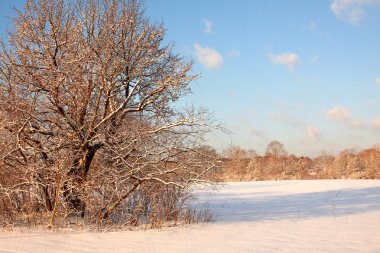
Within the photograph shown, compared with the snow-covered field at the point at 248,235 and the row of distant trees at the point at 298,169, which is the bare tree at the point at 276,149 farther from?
the snow-covered field at the point at 248,235

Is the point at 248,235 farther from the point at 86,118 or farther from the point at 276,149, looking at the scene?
the point at 276,149

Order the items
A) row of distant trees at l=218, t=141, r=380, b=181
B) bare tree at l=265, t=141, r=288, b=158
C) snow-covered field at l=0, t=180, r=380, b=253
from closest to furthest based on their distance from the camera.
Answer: snow-covered field at l=0, t=180, r=380, b=253 < row of distant trees at l=218, t=141, r=380, b=181 < bare tree at l=265, t=141, r=288, b=158

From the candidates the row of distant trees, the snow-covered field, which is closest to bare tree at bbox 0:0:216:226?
the snow-covered field

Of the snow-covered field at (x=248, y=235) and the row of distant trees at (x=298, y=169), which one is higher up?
the row of distant trees at (x=298, y=169)

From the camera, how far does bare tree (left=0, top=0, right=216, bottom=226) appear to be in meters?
9.40

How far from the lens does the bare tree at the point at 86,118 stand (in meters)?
9.40

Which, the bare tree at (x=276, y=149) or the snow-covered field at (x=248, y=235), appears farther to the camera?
the bare tree at (x=276, y=149)

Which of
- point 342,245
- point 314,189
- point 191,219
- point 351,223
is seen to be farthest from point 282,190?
point 342,245

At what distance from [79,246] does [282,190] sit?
48.8 feet

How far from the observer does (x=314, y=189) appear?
66.7 feet

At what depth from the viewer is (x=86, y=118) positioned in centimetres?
999

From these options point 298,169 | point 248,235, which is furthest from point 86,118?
point 298,169

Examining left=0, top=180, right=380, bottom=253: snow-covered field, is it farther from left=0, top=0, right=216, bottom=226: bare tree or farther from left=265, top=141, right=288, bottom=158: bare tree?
left=265, top=141, right=288, bottom=158: bare tree

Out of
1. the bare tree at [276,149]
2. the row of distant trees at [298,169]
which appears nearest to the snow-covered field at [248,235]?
the row of distant trees at [298,169]
